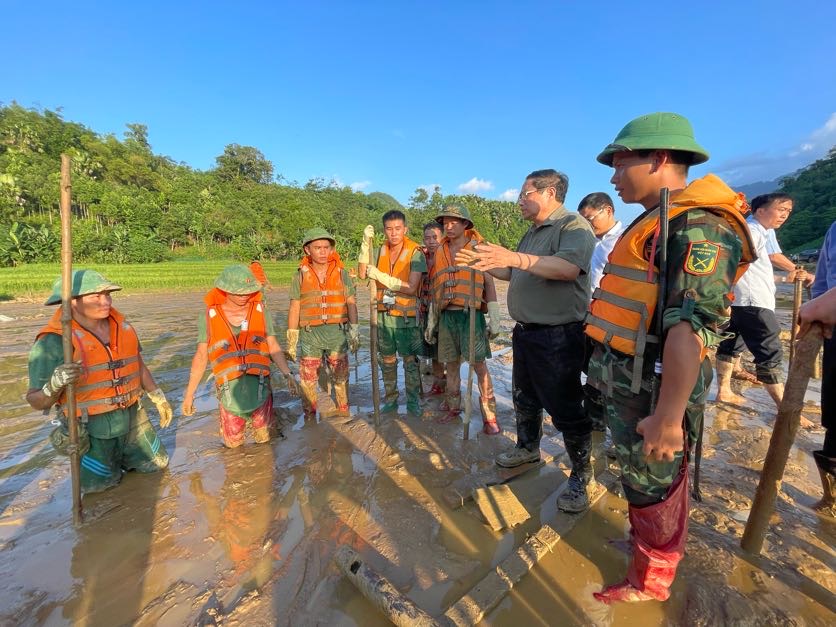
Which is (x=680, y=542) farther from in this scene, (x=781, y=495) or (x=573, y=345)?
(x=781, y=495)

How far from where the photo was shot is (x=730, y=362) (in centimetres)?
508

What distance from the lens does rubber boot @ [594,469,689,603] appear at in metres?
1.96

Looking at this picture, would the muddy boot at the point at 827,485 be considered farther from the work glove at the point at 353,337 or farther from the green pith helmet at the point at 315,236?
the green pith helmet at the point at 315,236

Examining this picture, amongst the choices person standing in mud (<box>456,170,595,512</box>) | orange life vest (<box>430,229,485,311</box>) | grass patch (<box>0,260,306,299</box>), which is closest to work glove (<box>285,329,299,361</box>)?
orange life vest (<box>430,229,485,311</box>)

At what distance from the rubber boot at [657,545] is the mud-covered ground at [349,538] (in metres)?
0.08

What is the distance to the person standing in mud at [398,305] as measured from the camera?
194 inches

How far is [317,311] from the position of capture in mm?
4855

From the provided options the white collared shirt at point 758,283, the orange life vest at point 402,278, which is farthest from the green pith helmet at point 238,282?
the white collared shirt at point 758,283

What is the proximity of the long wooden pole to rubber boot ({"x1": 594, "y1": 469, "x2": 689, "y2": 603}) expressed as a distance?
3.77 metres

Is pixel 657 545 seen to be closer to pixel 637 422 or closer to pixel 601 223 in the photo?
pixel 637 422

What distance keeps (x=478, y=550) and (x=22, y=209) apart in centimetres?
4999

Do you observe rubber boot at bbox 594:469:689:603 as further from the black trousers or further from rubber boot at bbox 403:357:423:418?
rubber boot at bbox 403:357:423:418

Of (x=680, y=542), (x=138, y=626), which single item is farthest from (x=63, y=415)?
(x=680, y=542)

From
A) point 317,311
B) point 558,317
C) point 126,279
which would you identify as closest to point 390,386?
point 317,311
